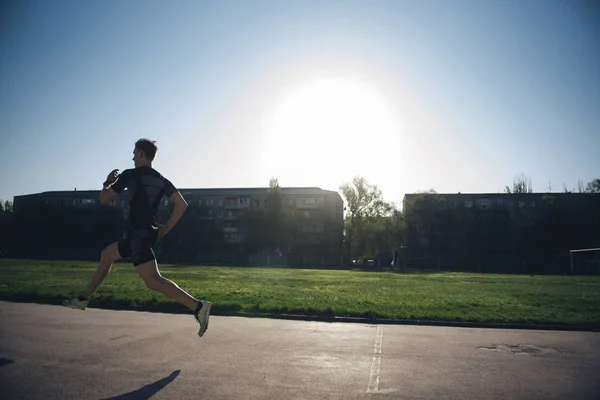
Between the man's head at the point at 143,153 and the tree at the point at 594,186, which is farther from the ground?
the tree at the point at 594,186

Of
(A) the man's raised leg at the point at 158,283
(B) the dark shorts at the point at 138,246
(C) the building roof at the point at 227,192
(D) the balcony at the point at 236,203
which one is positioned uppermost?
(C) the building roof at the point at 227,192

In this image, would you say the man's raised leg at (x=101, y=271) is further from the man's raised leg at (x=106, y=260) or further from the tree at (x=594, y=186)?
the tree at (x=594, y=186)

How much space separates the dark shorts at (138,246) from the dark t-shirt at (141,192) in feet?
0.28

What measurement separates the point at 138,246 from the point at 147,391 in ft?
5.25

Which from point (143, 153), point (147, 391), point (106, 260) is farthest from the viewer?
point (143, 153)

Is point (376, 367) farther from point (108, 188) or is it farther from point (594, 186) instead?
point (594, 186)

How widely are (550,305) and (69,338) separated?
466 inches

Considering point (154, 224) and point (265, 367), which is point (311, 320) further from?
point (154, 224)

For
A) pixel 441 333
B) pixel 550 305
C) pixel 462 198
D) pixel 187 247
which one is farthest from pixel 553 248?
pixel 441 333

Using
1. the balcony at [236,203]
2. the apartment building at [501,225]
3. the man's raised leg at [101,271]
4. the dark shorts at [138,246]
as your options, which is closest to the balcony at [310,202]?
the balcony at [236,203]

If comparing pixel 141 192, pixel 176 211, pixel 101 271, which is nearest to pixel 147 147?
pixel 141 192

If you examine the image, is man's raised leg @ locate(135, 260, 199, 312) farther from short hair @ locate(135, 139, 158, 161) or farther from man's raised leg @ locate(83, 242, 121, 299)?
short hair @ locate(135, 139, 158, 161)

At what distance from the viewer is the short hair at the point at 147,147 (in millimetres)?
5047

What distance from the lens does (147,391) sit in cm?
374
